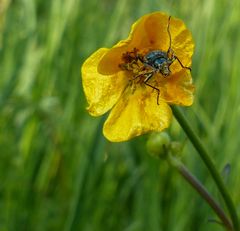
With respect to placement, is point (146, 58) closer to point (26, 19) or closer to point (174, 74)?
point (174, 74)

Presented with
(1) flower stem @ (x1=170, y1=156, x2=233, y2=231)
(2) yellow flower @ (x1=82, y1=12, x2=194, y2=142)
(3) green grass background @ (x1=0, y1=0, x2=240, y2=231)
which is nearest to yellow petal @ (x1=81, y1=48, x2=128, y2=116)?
(2) yellow flower @ (x1=82, y1=12, x2=194, y2=142)

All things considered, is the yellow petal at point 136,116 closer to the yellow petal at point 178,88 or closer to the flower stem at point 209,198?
the yellow petal at point 178,88

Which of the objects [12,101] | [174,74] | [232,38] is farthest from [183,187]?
[232,38]

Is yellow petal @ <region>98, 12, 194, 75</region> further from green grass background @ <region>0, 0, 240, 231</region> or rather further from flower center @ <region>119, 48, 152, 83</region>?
green grass background @ <region>0, 0, 240, 231</region>

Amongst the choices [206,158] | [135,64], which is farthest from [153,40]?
[206,158]

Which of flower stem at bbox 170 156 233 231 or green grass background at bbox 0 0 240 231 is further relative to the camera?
green grass background at bbox 0 0 240 231
